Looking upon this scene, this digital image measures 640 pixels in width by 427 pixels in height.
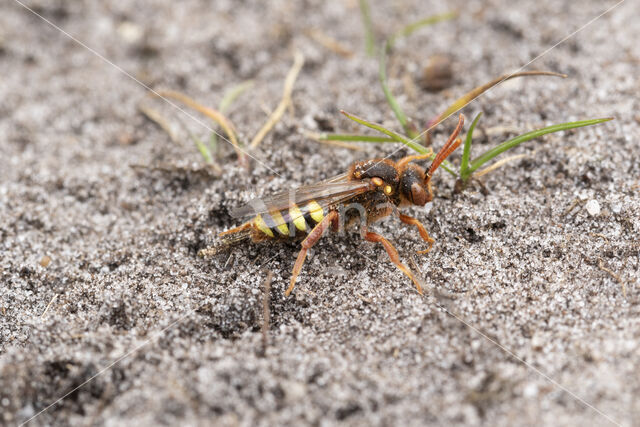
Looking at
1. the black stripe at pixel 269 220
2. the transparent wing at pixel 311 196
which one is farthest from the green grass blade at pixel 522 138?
the black stripe at pixel 269 220

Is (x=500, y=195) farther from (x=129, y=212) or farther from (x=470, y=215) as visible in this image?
(x=129, y=212)

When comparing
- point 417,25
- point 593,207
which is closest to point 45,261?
point 417,25

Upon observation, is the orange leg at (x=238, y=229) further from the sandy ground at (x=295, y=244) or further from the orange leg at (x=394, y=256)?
the orange leg at (x=394, y=256)

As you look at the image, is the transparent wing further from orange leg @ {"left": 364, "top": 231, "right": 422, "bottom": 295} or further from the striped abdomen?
orange leg @ {"left": 364, "top": 231, "right": 422, "bottom": 295}

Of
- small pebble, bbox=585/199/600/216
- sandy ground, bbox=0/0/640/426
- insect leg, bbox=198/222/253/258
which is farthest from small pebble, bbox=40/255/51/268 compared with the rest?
small pebble, bbox=585/199/600/216

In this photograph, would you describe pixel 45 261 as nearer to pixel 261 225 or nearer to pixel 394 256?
pixel 261 225
